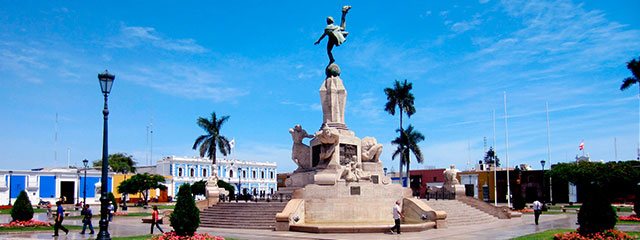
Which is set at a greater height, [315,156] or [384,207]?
[315,156]

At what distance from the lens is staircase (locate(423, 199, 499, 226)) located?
26.5m

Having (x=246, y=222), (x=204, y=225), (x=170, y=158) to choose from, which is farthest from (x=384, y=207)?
(x=170, y=158)

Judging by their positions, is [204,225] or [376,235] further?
[204,225]

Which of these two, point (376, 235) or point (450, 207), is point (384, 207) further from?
point (376, 235)

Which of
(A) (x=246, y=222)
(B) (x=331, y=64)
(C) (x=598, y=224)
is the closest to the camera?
(C) (x=598, y=224)

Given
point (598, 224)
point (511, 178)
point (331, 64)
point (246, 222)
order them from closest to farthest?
point (598, 224), point (246, 222), point (331, 64), point (511, 178)

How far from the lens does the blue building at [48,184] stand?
69.0 m

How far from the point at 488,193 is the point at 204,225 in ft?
176

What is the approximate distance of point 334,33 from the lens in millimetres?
32031

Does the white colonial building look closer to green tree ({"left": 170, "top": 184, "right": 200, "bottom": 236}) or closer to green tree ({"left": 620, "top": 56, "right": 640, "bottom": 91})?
green tree ({"left": 620, "top": 56, "right": 640, "bottom": 91})

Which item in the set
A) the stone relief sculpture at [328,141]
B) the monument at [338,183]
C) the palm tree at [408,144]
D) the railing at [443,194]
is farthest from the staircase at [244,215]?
the palm tree at [408,144]

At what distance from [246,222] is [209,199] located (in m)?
5.47

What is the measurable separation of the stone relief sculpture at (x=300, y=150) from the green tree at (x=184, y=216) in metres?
15.3

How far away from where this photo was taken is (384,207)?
85.7ft
